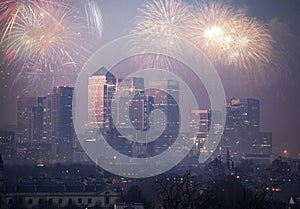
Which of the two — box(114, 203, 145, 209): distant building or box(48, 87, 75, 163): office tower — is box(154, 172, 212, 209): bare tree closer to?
box(114, 203, 145, 209): distant building

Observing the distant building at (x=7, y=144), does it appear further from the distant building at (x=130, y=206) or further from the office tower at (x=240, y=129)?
the distant building at (x=130, y=206)

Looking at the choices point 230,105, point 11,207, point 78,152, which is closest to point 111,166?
point 78,152

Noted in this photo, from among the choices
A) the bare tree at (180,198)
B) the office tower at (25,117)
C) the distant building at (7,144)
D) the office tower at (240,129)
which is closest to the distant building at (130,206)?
the bare tree at (180,198)

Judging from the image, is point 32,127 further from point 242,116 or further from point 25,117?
point 242,116

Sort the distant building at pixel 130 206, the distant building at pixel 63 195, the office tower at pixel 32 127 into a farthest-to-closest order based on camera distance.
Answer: the office tower at pixel 32 127
the distant building at pixel 63 195
the distant building at pixel 130 206

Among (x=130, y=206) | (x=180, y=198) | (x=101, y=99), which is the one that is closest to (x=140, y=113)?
(x=101, y=99)

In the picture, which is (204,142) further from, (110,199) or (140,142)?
(110,199)

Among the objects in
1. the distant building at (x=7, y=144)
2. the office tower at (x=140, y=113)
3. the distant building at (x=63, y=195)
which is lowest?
the distant building at (x=63, y=195)
